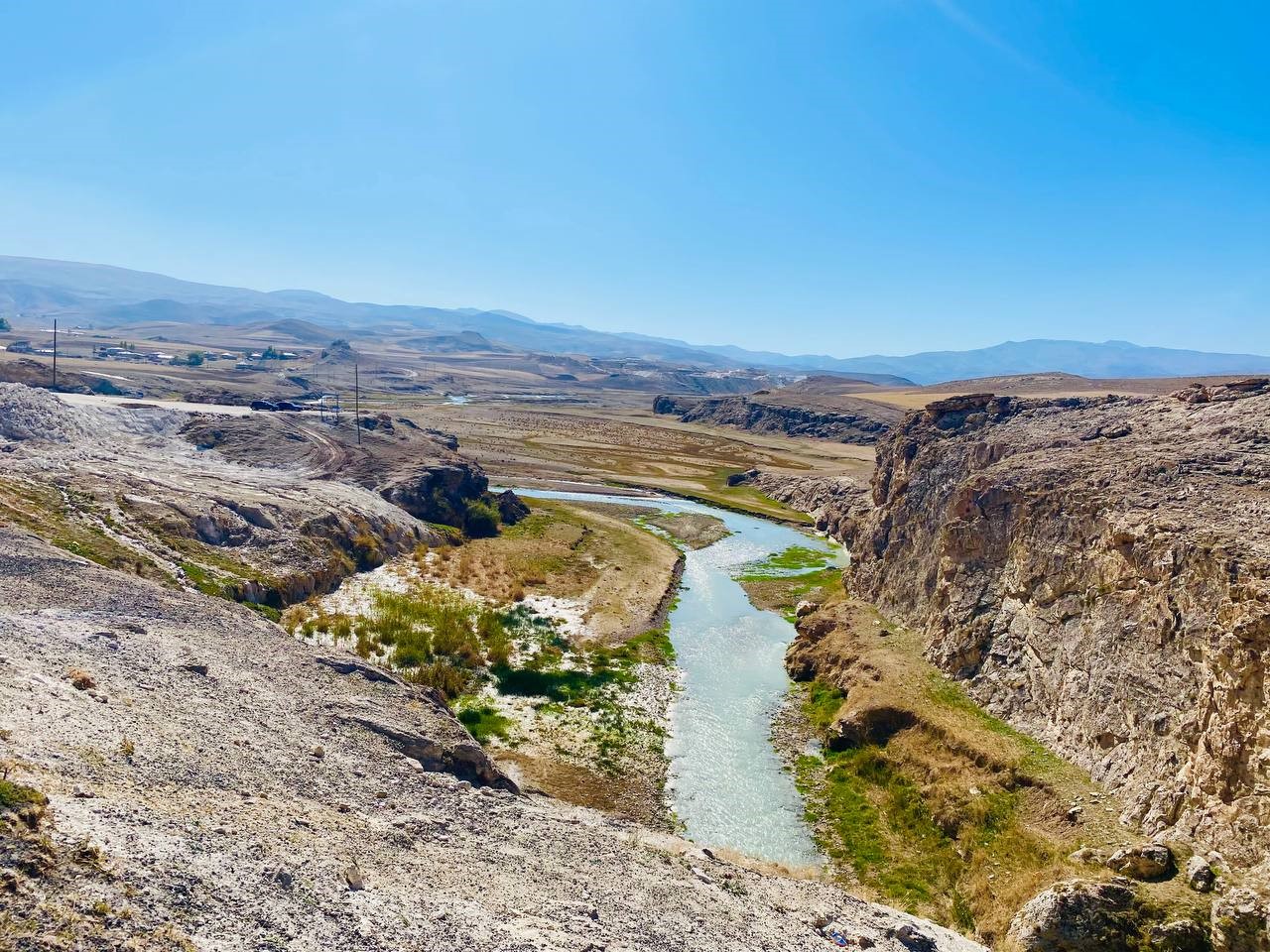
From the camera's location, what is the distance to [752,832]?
24.8 m

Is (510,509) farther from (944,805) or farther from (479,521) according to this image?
(944,805)

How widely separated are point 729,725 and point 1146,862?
16.5 m

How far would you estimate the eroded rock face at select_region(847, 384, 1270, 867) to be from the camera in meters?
20.7

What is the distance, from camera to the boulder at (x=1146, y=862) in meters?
18.8

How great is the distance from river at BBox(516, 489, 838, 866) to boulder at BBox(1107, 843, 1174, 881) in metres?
8.42

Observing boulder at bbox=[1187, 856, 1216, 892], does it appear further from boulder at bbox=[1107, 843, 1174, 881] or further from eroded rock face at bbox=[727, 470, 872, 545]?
eroded rock face at bbox=[727, 470, 872, 545]

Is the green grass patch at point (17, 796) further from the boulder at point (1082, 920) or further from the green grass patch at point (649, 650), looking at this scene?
the green grass patch at point (649, 650)

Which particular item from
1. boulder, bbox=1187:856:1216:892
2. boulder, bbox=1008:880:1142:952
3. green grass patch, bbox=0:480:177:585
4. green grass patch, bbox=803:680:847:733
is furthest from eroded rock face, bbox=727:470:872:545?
green grass patch, bbox=0:480:177:585

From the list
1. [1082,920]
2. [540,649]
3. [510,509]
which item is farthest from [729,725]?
[510,509]

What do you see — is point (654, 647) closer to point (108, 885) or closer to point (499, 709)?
point (499, 709)

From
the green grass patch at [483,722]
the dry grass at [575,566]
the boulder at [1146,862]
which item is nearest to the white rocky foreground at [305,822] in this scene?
the green grass patch at [483,722]

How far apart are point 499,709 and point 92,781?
18513mm

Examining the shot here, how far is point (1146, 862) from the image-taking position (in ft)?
62.1

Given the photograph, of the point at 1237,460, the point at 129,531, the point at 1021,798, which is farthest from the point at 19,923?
the point at 1237,460
